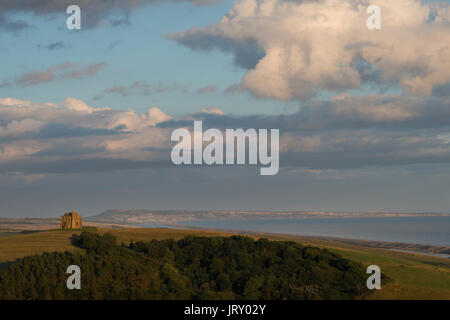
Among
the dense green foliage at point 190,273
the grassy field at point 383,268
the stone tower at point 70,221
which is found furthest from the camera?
the stone tower at point 70,221

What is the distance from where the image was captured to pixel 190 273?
45.1 meters

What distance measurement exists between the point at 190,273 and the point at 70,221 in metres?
28.7

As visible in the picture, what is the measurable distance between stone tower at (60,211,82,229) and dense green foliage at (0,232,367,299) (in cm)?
1689

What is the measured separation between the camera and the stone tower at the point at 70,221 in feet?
225

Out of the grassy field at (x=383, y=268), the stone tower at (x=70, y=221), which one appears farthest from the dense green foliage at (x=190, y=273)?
the stone tower at (x=70, y=221)

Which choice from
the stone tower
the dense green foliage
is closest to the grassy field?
the dense green foliage

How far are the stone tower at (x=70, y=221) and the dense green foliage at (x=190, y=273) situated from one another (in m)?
16.9

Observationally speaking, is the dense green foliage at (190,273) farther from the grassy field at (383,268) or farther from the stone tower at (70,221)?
the stone tower at (70,221)

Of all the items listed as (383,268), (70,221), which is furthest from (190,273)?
(70,221)

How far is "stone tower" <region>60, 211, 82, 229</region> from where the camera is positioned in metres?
68.6

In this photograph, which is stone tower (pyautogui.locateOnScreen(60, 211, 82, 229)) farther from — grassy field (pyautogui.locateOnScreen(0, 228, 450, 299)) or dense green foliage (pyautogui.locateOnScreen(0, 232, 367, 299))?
dense green foliage (pyautogui.locateOnScreen(0, 232, 367, 299))

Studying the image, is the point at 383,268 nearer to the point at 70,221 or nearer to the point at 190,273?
the point at 190,273

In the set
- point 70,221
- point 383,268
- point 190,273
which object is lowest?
point 383,268
